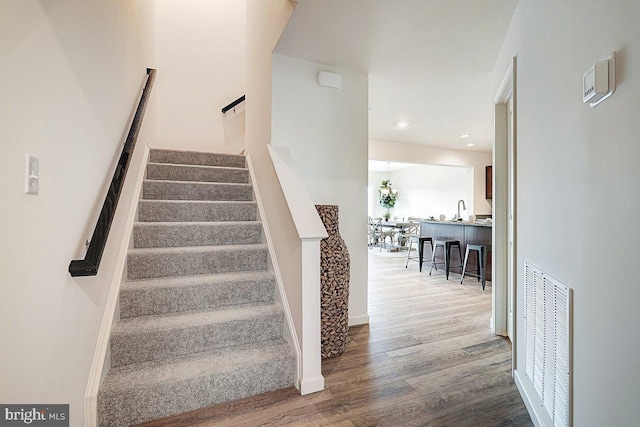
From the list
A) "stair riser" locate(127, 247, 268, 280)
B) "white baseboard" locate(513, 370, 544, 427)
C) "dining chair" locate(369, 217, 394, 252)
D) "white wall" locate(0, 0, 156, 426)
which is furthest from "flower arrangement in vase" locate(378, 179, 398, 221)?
"white wall" locate(0, 0, 156, 426)

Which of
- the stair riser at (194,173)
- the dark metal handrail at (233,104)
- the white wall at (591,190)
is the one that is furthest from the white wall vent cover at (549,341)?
the dark metal handrail at (233,104)

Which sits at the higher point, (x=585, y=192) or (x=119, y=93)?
(x=119, y=93)

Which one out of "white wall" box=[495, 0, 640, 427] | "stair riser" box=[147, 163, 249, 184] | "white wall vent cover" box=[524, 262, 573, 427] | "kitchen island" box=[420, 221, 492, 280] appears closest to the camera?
"white wall" box=[495, 0, 640, 427]

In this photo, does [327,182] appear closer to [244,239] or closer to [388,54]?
[244,239]

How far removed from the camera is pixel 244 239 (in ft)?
8.99

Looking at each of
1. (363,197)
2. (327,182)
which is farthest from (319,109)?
(363,197)

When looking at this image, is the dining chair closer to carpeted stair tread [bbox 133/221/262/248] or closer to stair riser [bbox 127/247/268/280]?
carpeted stair tread [bbox 133/221/262/248]

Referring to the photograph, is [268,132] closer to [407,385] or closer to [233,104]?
[233,104]

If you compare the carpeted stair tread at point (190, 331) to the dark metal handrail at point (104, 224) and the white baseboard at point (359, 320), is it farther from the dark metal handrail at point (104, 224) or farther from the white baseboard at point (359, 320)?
the white baseboard at point (359, 320)

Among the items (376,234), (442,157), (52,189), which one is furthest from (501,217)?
(376,234)

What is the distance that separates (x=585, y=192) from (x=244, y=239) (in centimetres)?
233

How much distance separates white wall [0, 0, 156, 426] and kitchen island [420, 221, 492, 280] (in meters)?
5.07

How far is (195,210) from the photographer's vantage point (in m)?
2.79

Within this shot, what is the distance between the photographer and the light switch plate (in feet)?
3.32
